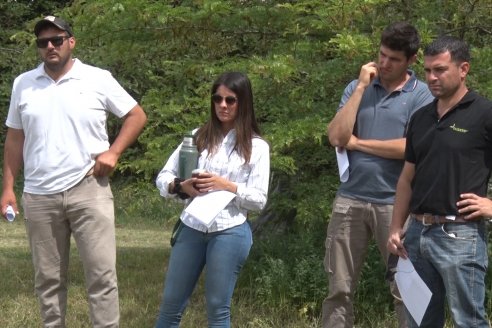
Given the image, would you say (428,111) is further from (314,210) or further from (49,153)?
(314,210)

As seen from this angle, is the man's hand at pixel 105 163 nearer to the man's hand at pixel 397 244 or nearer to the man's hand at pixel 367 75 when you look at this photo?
the man's hand at pixel 367 75

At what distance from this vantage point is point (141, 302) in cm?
737

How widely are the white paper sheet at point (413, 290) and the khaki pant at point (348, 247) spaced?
1.99 ft

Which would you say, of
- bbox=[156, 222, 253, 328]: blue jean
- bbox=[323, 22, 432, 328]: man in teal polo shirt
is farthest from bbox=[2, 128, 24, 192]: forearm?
bbox=[323, 22, 432, 328]: man in teal polo shirt

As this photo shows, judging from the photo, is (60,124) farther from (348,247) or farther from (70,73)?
(348,247)

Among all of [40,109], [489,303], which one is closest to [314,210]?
[489,303]

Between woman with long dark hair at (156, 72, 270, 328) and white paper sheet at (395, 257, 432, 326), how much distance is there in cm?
83

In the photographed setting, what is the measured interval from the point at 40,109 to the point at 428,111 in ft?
7.19

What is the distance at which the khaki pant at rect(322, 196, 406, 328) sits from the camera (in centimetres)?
480

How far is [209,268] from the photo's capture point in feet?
15.0

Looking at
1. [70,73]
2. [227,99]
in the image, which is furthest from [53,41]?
[227,99]

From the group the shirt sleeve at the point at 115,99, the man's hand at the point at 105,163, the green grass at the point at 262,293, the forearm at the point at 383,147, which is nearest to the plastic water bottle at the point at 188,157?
the man's hand at the point at 105,163

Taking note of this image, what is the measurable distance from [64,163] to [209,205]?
993mm

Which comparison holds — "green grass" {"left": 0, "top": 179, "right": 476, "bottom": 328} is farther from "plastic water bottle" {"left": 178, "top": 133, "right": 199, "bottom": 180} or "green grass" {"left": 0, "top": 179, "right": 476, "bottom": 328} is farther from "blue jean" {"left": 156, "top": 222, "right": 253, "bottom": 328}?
"plastic water bottle" {"left": 178, "top": 133, "right": 199, "bottom": 180}
